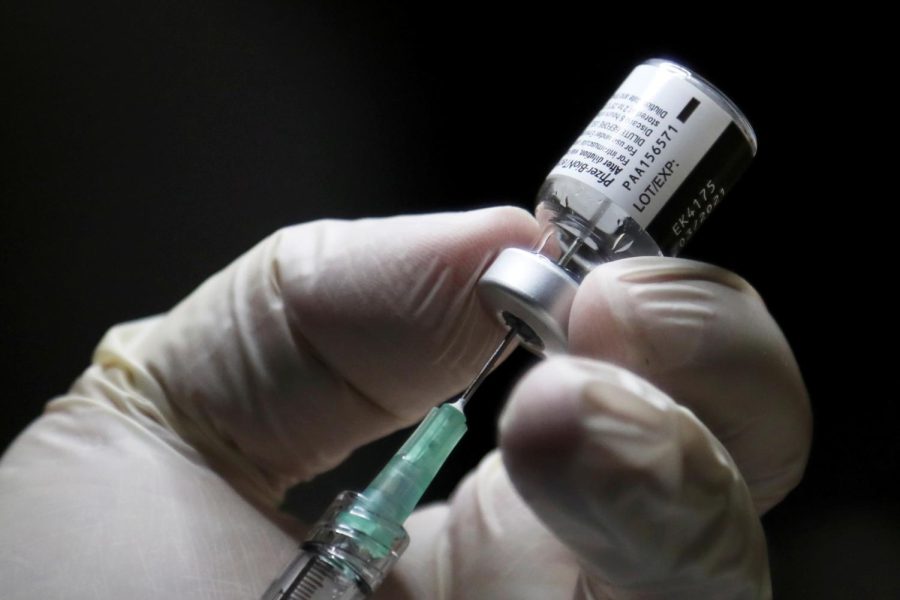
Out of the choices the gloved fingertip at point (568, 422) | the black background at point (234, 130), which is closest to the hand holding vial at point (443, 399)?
the gloved fingertip at point (568, 422)

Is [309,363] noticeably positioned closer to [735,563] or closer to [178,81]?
[735,563]

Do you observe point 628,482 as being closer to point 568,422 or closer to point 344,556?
point 568,422

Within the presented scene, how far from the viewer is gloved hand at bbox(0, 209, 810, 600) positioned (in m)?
0.58

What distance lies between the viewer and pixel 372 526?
0.66 metres

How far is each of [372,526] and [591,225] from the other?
301mm

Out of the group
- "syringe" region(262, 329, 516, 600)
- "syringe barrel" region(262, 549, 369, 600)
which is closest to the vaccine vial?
"syringe" region(262, 329, 516, 600)

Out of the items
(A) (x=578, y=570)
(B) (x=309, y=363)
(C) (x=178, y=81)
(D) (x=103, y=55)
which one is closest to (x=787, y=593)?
(A) (x=578, y=570)

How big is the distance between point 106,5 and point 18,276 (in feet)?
1.35

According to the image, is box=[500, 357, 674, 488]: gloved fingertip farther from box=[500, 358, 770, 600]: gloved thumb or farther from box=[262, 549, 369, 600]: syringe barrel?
box=[262, 549, 369, 600]: syringe barrel

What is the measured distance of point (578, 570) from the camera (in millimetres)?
815

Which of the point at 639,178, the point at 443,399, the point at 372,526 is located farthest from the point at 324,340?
the point at 639,178

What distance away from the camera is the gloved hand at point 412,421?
579 millimetres

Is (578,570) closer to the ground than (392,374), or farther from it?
closer to the ground

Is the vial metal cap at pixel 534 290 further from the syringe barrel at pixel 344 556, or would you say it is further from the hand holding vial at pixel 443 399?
the syringe barrel at pixel 344 556
